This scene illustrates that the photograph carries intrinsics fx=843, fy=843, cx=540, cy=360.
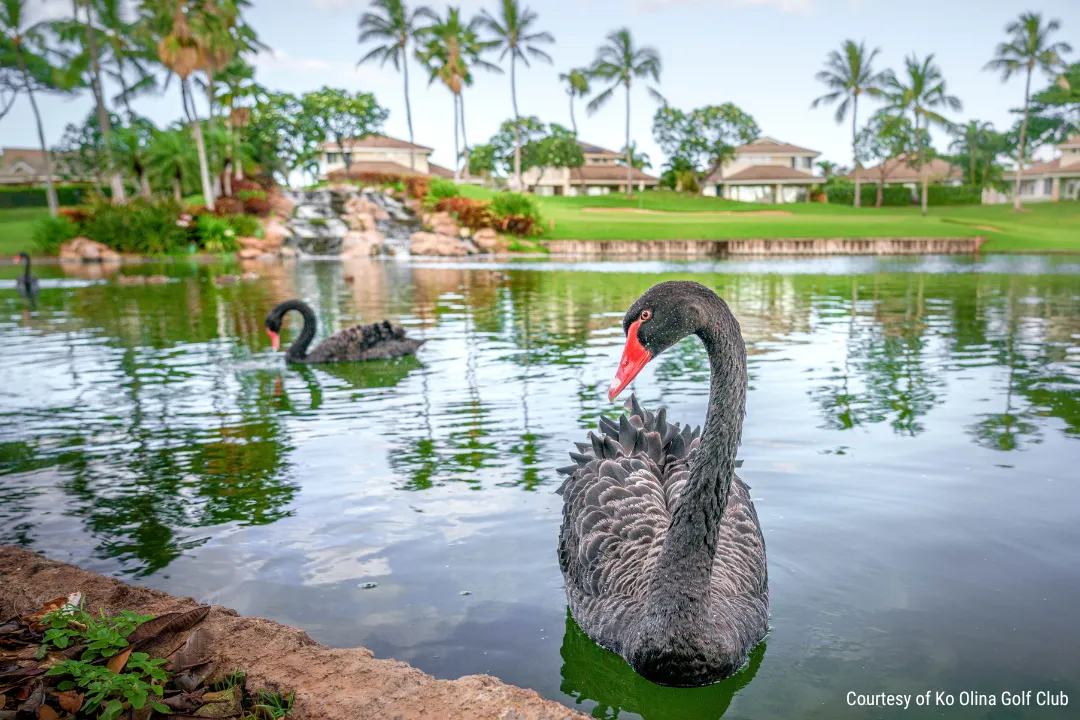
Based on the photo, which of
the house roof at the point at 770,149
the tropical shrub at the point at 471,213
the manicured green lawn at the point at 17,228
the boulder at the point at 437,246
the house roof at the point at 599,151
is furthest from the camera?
the house roof at the point at 599,151

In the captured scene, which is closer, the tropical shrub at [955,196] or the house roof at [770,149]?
the tropical shrub at [955,196]

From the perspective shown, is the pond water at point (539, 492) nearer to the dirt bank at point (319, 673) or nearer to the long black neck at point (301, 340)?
the long black neck at point (301, 340)

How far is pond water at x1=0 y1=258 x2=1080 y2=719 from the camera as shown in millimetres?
3750

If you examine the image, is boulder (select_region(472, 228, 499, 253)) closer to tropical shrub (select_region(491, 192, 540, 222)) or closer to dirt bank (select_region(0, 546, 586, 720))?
tropical shrub (select_region(491, 192, 540, 222))

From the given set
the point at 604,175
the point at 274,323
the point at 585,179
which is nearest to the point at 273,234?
the point at 274,323

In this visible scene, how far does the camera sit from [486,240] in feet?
144

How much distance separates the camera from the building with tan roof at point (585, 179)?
83.1 meters

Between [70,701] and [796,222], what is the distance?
47712 millimetres

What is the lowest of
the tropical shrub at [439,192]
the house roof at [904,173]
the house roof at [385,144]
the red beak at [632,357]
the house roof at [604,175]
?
the red beak at [632,357]

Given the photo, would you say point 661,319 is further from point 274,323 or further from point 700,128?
point 700,128

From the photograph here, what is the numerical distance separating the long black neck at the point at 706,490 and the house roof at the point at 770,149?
270 feet

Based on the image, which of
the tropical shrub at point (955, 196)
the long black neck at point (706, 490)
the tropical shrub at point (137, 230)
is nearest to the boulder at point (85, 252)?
the tropical shrub at point (137, 230)

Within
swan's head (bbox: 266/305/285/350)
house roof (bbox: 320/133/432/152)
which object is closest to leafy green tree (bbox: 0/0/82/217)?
house roof (bbox: 320/133/432/152)

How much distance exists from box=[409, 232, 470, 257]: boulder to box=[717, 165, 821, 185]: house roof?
41.0 metres
